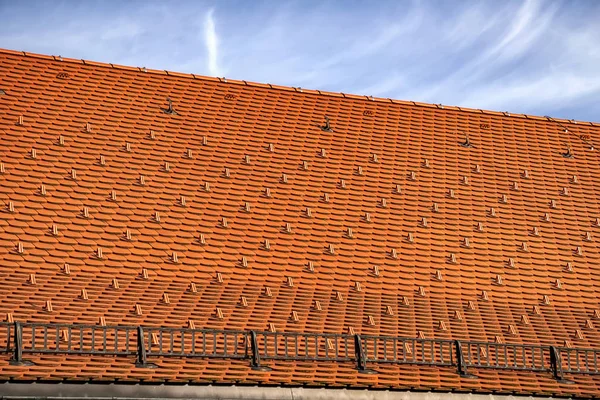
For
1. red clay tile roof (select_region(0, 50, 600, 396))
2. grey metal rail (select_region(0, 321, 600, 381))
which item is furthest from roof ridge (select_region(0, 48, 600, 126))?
grey metal rail (select_region(0, 321, 600, 381))

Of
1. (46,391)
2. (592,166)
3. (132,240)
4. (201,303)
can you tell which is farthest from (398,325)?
(592,166)

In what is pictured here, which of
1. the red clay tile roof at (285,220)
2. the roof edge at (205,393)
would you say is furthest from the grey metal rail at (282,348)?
the roof edge at (205,393)

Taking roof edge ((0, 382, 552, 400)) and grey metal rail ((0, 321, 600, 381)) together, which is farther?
grey metal rail ((0, 321, 600, 381))

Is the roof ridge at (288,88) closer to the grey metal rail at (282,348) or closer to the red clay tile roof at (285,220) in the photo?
the red clay tile roof at (285,220)

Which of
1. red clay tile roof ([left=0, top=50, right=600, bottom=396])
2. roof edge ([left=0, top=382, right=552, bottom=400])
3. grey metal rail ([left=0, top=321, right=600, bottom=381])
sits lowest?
roof edge ([left=0, top=382, right=552, bottom=400])

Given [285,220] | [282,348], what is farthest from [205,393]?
[285,220]

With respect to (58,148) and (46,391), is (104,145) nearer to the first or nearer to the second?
(58,148)

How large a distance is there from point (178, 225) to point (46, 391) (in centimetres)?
793

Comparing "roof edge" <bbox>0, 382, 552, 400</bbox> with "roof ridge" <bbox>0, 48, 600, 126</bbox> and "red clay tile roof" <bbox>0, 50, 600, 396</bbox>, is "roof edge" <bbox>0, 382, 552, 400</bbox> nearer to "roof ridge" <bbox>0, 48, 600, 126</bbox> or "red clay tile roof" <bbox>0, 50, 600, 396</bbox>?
"red clay tile roof" <bbox>0, 50, 600, 396</bbox>

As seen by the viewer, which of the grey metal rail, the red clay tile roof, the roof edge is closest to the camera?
the roof edge

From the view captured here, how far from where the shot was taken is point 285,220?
32.7 m

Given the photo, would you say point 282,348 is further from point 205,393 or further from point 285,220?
point 285,220

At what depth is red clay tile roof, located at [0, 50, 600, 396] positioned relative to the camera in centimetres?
2802

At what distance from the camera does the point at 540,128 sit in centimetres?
3981
